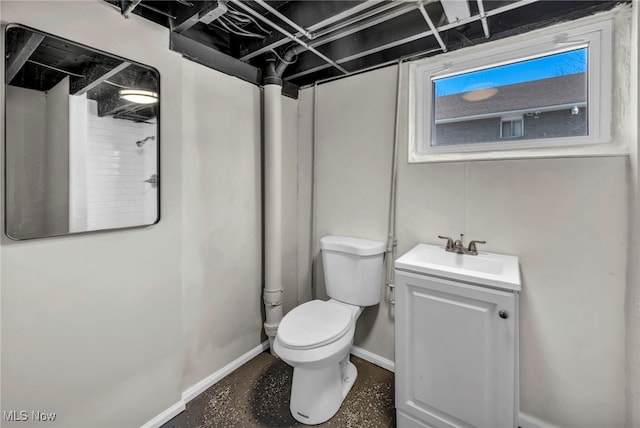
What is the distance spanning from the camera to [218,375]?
172cm

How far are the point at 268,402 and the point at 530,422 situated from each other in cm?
136

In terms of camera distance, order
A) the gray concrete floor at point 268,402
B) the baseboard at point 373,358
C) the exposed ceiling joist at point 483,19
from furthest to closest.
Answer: the baseboard at point 373,358, the gray concrete floor at point 268,402, the exposed ceiling joist at point 483,19

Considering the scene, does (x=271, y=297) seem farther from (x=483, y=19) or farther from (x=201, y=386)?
(x=483, y=19)

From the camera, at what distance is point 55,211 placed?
105 centimetres

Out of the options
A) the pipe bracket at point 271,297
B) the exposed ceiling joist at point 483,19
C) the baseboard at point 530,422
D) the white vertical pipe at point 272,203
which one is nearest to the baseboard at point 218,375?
the white vertical pipe at point 272,203

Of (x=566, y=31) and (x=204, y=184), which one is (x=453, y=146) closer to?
(x=566, y=31)

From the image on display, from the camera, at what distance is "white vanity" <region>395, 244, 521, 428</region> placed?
111 cm

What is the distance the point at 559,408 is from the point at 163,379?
1.96 metres

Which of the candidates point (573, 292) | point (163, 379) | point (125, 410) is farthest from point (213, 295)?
point (573, 292)

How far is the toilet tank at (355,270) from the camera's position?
1.72 meters

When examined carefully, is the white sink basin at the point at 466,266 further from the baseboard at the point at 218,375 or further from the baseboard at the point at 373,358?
the baseboard at the point at 218,375

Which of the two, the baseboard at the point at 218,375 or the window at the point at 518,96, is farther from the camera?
the baseboard at the point at 218,375

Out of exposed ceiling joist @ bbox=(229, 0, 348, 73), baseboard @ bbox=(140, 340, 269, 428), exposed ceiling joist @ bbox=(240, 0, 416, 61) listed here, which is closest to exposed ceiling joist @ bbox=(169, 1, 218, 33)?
exposed ceiling joist @ bbox=(229, 0, 348, 73)

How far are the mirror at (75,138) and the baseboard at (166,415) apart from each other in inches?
38.8
